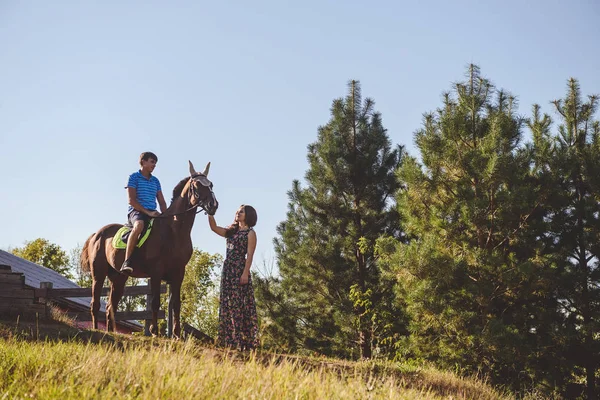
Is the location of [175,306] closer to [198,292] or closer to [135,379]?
[135,379]

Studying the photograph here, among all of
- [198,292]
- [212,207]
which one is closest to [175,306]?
[212,207]

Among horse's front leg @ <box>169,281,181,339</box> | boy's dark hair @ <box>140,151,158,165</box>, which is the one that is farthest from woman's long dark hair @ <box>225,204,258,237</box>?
boy's dark hair @ <box>140,151,158,165</box>

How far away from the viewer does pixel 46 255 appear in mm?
37875

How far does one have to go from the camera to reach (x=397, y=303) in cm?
1346

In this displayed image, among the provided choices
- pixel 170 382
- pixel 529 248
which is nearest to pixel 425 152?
pixel 529 248

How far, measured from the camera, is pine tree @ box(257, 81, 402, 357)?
15602 mm

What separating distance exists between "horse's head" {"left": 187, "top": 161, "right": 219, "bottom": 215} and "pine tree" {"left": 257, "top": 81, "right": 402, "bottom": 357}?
8.02 meters

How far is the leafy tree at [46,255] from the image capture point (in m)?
37.4

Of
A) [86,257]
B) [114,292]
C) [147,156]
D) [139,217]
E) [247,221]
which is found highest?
[147,156]

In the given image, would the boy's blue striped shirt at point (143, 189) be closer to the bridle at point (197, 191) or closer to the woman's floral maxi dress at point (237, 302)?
the bridle at point (197, 191)

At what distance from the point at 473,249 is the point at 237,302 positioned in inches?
238

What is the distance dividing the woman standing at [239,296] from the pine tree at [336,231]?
719cm

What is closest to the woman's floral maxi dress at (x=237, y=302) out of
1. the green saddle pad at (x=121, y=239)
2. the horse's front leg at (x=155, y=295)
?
the horse's front leg at (x=155, y=295)

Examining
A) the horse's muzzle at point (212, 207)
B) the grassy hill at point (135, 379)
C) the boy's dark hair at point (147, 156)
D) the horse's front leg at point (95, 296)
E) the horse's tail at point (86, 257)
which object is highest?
the boy's dark hair at point (147, 156)
